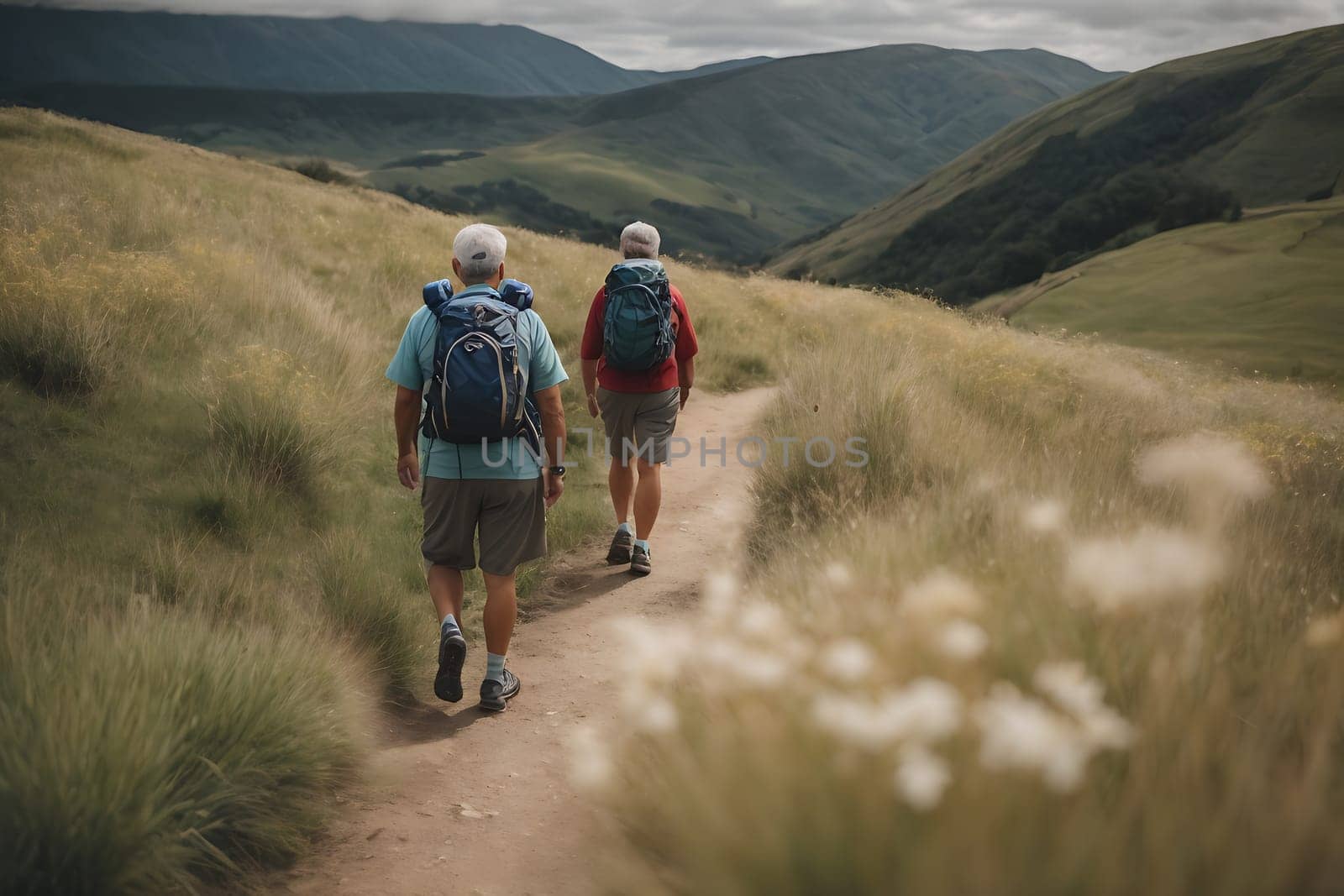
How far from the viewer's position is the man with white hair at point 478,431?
4566 mm

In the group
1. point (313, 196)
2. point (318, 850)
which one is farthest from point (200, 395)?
point (313, 196)

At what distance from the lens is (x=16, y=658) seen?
3.09 metres

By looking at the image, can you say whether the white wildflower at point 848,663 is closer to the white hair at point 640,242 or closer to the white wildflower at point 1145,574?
the white wildflower at point 1145,574

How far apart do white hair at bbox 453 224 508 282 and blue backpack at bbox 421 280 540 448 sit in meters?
0.17

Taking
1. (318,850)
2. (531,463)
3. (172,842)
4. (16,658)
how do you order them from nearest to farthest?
(172,842) < (16,658) < (318,850) < (531,463)

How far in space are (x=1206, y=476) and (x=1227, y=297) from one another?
44.7 m

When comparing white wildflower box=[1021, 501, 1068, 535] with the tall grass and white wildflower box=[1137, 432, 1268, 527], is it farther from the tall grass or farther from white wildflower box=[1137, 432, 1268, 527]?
white wildflower box=[1137, 432, 1268, 527]

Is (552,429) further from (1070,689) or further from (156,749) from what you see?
(1070,689)

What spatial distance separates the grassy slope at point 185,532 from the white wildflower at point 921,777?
236 centimetres

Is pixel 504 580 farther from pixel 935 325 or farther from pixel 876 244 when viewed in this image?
pixel 876 244

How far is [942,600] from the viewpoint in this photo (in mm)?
2229

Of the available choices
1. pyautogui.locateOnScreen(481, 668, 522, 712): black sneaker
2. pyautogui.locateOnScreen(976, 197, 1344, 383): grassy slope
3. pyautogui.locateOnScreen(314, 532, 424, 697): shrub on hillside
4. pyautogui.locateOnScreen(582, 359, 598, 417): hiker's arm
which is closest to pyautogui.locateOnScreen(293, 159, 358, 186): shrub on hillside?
pyautogui.locateOnScreen(976, 197, 1344, 383): grassy slope

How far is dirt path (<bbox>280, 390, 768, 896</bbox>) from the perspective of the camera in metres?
3.36

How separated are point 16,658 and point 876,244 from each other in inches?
5389
